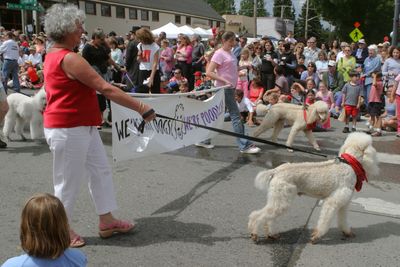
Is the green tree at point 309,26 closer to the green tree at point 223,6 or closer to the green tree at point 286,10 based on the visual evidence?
the green tree at point 286,10

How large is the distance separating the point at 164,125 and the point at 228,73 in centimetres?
185

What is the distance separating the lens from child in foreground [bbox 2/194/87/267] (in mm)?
2035

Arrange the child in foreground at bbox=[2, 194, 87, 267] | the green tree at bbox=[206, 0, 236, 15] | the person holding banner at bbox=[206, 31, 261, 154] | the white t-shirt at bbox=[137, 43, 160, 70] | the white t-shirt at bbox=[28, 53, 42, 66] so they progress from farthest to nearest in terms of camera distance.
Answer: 1. the green tree at bbox=[206, 0, 236, 15]
2. the white t-shirt at bbox=[28, 53, 42, 66]
3. the white t-shirt at bbox=[137, 43, 160, 70]
4. the person holding banner at bbox=[206, 31, 261, 154]
5. the child in foreground at bbox=[2, 194, 87, 267]

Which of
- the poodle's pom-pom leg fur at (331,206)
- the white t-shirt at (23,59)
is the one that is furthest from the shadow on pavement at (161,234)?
the white t-shirt at (23,59)

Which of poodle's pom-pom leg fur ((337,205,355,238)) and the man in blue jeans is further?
the man in blue jeans

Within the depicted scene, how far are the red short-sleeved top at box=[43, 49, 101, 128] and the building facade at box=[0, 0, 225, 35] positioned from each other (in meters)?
28.0

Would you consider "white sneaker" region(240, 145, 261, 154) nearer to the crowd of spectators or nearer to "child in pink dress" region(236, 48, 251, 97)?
the crowd of spectators

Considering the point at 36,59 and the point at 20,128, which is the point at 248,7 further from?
the point at 20,128

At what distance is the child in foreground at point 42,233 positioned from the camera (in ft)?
6.68

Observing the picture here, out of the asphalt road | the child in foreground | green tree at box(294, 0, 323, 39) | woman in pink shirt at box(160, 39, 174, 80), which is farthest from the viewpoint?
green tree at box(294, 0, 323, 39)

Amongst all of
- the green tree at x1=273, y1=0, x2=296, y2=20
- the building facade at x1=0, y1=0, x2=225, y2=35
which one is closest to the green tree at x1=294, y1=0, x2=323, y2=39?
the green tree at x1=273, y1=0, x2=296, y2=20

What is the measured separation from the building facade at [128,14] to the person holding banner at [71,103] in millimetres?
27980

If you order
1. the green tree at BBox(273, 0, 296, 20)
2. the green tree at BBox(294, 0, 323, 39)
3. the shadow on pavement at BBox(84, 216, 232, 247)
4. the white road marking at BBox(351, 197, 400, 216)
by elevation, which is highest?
the green tree at BBox(273, 0, 296, 20)

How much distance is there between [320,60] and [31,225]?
12832mm
